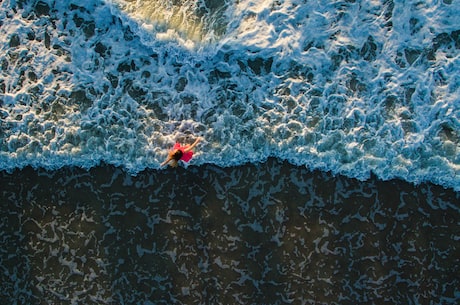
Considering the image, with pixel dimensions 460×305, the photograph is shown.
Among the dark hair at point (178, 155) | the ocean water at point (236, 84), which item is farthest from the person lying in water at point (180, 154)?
the ocean water at point (236, 84)

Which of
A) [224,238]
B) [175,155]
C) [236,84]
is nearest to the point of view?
[175,155]

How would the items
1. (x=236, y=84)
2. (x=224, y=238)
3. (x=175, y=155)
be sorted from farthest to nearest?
(x=236, y=84) → (x=224, y=238) → (x=175, y=155)

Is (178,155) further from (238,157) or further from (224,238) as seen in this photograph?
(224,238)

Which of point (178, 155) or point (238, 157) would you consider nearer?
point (178, 155)

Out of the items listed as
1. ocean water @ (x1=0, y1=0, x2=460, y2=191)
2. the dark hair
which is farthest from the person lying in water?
ocean water @ (x1=0, y1=0, x2=460, y2=191)

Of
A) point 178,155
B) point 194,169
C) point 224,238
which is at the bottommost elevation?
point 224,238

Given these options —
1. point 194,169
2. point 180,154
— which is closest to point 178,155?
point 180,154

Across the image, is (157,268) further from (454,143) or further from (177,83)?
(454,143)
